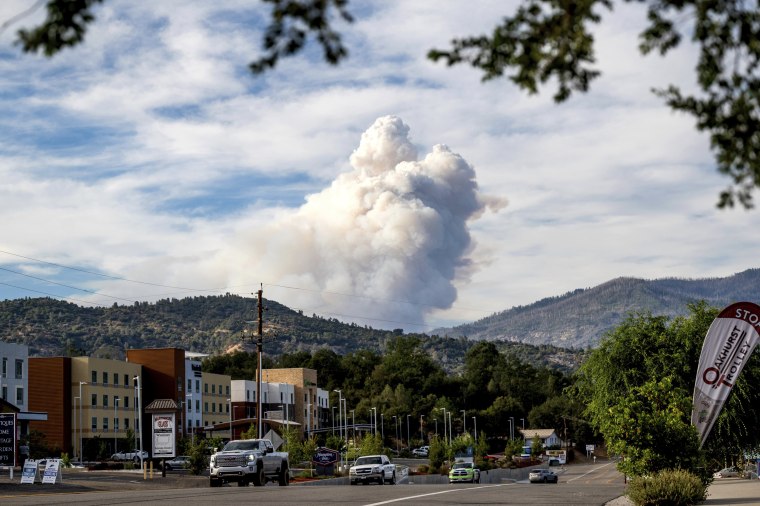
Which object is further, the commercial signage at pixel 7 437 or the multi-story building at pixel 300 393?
the multi-story building at pixel 300 393

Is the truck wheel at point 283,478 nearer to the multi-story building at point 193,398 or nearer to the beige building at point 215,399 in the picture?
the multi-story building at point 193,398

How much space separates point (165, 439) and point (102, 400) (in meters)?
77.6

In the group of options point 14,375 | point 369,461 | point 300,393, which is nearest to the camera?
point 369,461

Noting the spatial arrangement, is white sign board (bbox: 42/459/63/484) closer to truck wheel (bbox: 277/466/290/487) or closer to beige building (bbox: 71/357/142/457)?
truck wheel (bbox: 277/466/290/487)

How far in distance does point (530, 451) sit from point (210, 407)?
2084 inches

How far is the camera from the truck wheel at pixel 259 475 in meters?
41.0

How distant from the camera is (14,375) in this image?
10544cm

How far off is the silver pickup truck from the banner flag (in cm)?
1733

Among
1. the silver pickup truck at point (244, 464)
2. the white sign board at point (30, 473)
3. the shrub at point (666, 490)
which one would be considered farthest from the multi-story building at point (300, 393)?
the shrub at point (666, 490)

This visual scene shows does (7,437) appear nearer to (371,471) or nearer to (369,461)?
(371,471)

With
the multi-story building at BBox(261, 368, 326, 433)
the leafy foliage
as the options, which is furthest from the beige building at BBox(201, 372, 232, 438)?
the leafy foliage

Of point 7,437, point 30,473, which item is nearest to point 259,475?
point 30,473

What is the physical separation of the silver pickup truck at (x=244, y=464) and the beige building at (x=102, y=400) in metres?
79.0

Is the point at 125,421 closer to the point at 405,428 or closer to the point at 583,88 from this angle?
the point at 405,428
